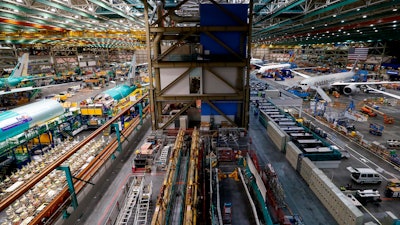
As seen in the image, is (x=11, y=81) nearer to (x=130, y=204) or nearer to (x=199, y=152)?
(x=199, y=152)

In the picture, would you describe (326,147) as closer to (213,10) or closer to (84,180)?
(213,10)

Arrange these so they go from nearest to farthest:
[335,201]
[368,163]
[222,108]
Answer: [335,201] < [368,163] < [222,108]

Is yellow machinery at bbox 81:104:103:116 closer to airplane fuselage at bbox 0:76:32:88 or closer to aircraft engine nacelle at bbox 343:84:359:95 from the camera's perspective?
airplane fuselage at bbox 0:76:32:88

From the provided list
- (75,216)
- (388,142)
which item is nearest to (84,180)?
(75,216)

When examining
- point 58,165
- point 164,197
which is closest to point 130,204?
point 164,197

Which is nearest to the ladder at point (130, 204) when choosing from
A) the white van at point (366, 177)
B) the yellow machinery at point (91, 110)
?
the white van at point (366, 177)

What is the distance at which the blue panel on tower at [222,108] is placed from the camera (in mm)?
18469

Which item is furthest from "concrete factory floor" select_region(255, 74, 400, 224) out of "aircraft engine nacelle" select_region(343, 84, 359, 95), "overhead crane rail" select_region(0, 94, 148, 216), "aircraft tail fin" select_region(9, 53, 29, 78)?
"aircraft tail fin" select_region(9, 53, 29, 78)

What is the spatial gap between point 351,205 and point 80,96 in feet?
148

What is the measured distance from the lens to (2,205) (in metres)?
6.46

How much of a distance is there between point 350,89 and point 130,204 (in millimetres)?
40546

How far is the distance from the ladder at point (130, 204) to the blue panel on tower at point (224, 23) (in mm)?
11641

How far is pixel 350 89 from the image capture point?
3688 centimetres

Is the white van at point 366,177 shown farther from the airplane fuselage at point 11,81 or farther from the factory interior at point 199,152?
the airplane fuselage at point 11,81
